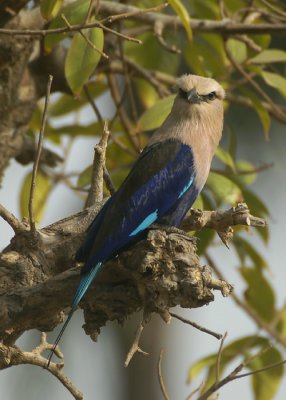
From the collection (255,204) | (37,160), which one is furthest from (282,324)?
(37,160)

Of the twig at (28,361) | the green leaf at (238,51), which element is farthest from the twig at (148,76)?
the twig at (28,361)

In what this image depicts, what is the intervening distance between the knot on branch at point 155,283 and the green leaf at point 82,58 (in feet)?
2.93

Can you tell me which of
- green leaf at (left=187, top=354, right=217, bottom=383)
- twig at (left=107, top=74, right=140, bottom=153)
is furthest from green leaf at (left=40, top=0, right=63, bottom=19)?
green leaf at (left=187, top=354, right=217, bottom=383)

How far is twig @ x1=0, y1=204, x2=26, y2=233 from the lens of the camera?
13.8ft

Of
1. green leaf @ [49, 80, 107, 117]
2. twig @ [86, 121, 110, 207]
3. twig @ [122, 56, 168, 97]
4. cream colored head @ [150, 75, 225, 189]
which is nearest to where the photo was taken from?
twig @ [86, 121, 110, 207]

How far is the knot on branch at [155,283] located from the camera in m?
3.92

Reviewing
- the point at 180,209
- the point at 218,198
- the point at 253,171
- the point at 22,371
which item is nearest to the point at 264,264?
the point at 253,171

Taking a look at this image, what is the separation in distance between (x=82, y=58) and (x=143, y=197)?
2.08 ft

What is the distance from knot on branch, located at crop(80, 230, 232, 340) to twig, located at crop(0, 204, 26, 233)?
1.26 feet

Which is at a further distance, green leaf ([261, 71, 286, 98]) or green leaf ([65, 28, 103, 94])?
green leaf ([261, 71, 286, 98])

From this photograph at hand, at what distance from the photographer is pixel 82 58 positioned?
475 centimetres

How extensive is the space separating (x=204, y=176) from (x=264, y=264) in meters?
1.11

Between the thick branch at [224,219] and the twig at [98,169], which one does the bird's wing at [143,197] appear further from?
the thick branch at [224,219]

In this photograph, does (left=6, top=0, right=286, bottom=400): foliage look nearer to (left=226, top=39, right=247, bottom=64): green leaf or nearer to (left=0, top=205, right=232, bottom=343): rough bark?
(left=226, top=39, right=247, bottom=64): green leaf
